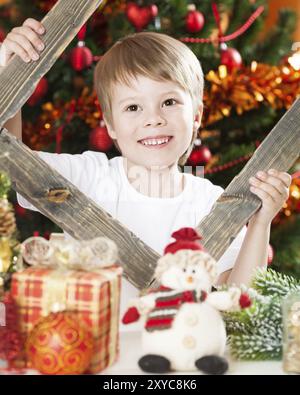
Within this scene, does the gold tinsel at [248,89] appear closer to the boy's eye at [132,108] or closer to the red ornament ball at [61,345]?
the boy's eye at [132,108]

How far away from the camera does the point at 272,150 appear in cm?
95

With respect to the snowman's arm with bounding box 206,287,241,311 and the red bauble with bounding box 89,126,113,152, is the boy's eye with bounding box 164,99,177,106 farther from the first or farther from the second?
the snowman's arm with bounding box 206,287,241,311

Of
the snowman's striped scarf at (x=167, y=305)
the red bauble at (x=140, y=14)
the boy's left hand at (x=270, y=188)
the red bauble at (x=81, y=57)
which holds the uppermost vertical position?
the red bauble at (x=140, y=14)

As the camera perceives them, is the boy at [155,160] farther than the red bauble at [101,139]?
No

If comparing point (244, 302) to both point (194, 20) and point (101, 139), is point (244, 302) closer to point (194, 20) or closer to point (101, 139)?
point (101, 139)

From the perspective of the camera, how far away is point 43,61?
890 mm

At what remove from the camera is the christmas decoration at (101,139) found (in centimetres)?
152

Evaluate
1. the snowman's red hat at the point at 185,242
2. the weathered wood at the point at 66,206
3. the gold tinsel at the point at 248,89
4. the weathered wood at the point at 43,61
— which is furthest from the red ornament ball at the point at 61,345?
the gold tinsel at the point at 248,89

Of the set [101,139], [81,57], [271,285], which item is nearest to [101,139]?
[101,139]

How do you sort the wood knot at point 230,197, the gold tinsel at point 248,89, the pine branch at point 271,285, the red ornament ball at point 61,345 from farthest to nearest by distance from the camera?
the gold tinsel at point 248,89 → the wood knot at point 230,197 → the pine branch at point 271,285 → the red ornament ball at point 61,345

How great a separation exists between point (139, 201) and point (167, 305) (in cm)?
59

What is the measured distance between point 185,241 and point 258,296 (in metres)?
0.15
